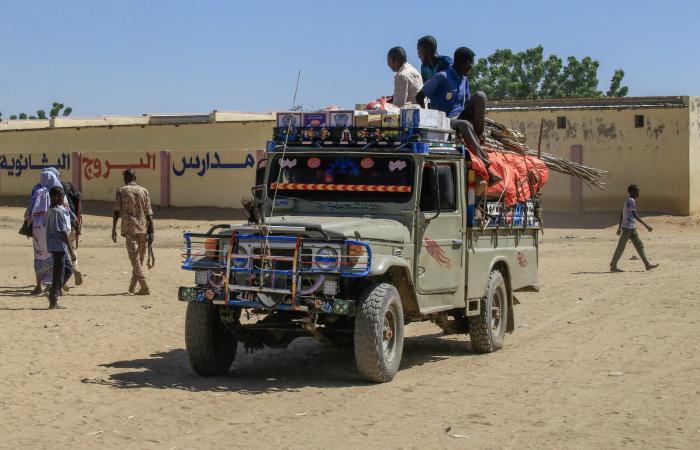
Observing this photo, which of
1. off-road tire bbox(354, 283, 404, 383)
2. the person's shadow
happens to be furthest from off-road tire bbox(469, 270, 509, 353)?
the person's shadow

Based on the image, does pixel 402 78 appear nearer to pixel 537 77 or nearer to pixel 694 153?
pixel 694 153

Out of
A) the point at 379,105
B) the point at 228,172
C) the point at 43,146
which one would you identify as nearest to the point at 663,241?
the point at 228,172

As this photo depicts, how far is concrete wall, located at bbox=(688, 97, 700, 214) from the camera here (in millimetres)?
34656

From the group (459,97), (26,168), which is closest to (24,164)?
(26,168)

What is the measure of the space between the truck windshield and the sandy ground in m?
1.64

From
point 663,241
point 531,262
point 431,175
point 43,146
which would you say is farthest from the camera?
point 43,146

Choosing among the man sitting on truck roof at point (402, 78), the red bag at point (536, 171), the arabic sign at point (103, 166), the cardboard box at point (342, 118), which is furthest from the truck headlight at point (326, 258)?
the arabic sign at point (103, 166)

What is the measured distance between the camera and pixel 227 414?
8.04m

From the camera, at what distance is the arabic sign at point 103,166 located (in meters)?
39.5

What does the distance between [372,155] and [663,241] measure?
20228 mm

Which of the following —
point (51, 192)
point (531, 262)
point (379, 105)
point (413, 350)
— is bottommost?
point (413, 350)

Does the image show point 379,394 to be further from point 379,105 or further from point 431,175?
point 379,105

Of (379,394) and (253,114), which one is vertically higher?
(253,114)

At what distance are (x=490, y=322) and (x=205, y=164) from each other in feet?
90.9
